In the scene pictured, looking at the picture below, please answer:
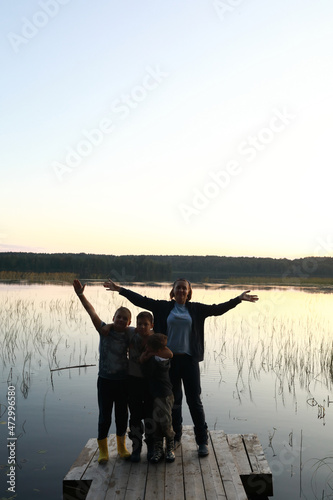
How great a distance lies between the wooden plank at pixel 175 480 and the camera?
15.0ft

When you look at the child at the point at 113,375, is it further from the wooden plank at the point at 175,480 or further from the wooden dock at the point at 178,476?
the wooden plank at the point at 175,480

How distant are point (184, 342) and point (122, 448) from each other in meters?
1.31

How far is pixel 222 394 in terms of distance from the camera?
9188 millimetres

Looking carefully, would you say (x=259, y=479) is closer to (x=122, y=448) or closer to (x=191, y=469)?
(x=191, y=469)

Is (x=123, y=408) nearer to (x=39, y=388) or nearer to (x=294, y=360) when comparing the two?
(x=39, y=388)

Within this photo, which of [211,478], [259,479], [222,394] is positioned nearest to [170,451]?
[211,478]

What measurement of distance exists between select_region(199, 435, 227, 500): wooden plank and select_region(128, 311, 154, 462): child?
1.95ft

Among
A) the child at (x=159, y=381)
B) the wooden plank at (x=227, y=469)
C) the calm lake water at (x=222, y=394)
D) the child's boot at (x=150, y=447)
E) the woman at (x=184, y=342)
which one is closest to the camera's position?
the wooden plank at (x=227, y=469)

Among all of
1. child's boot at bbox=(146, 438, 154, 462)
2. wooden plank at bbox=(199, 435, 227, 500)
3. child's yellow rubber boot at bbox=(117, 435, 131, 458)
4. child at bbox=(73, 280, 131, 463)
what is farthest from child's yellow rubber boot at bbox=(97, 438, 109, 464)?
wooden plank at bbox=(199, 435, 227, 500)

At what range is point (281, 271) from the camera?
2461 inches

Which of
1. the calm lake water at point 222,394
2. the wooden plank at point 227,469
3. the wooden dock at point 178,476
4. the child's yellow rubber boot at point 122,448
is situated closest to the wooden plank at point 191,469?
the wooden dock at point 178,476

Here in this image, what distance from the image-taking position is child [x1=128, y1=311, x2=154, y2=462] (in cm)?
518

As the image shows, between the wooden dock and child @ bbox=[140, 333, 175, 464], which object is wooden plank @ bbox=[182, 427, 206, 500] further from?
child @ bbox=[140, 333, 175, 464]

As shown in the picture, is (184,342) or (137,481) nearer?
(137,481)
